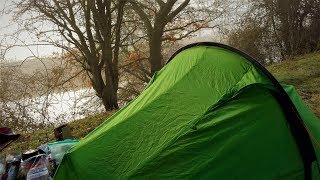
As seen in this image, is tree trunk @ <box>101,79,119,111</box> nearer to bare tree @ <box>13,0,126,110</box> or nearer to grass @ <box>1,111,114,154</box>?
bare tree @ <box>13,0,126,110</box>

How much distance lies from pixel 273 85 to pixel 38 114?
926 centimetres

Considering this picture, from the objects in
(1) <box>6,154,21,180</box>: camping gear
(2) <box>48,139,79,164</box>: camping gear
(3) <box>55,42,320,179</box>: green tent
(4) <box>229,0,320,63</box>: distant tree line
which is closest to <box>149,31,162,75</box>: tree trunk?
(4) <box>229,0,320,63</box>: distant tree line

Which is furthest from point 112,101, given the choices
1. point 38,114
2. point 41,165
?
point 41,165

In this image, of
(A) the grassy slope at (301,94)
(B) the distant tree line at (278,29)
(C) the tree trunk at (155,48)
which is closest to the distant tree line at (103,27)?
(C) the tree trunk at (155,48)

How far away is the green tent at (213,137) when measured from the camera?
116 inches

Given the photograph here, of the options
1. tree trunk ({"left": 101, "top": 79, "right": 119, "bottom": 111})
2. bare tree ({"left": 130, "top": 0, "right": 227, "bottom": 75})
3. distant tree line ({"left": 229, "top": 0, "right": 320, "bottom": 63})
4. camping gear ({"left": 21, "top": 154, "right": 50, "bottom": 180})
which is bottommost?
camping gear ({"left": 21, "top": 154, "right": 50, "bottom": 180})

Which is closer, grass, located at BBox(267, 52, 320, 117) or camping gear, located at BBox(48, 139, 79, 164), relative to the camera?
camping gear, located at BBox(48, 139, 79, 164)

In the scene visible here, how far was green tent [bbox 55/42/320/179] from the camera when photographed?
2945 millimetres

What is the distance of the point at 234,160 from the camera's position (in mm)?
2959

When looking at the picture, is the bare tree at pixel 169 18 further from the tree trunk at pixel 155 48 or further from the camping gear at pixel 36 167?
the camping gear at pixel 36 167

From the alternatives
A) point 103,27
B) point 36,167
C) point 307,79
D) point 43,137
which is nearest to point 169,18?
point 103,27

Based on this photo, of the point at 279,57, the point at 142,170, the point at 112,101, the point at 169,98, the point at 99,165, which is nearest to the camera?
the point at 142,170

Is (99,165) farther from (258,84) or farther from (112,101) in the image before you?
(112,101)

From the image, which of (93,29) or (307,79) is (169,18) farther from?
(307,79)
